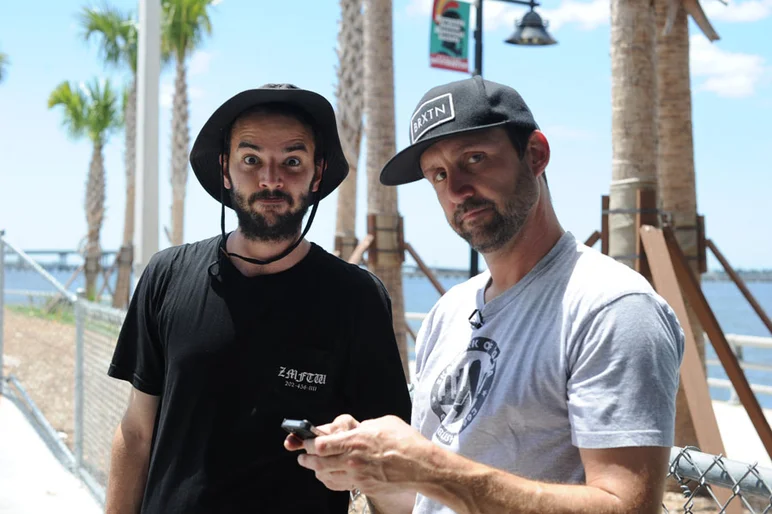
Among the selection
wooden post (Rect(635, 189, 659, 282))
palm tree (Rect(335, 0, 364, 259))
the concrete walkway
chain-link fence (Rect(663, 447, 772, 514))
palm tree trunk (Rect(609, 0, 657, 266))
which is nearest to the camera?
chain-link fence (Rect(663, 447, 772, 514))

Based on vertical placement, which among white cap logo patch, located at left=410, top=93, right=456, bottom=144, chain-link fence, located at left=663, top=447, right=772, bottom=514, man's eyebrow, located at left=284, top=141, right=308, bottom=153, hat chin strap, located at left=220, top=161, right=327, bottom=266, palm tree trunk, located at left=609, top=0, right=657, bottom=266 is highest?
palm tree trunk, located at left=609, top=0, right=657, bottom=266

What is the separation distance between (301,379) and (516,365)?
0.89 metres

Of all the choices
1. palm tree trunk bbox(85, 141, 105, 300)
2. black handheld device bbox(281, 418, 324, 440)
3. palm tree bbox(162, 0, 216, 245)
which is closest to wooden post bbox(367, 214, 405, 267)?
black handheld device bbox(281, 418, 324, 440)

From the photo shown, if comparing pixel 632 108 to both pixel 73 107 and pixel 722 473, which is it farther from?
pixel 73 107

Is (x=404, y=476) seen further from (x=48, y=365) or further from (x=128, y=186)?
(x=128, y=186)

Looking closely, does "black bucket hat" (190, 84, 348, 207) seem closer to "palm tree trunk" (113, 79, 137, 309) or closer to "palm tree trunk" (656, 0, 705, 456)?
"palm tree trunk" (656, 0, 705, 456)

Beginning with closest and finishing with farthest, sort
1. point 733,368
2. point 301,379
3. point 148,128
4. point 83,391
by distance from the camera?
point 301,379
point 733,368
point 83,391
point 148,128

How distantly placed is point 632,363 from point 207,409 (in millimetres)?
1384

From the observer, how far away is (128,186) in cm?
2950

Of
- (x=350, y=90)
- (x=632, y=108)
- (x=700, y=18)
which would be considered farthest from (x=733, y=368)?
(x=350, y=90)

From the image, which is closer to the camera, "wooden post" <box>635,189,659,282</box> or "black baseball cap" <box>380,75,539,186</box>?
"black baseball cap" <box>380,75,539,186</box>

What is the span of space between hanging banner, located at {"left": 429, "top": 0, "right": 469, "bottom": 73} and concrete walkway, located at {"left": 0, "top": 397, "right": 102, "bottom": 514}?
8.24 m

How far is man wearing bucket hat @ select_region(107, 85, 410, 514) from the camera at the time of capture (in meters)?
2.47

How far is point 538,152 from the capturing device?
6.75ft
